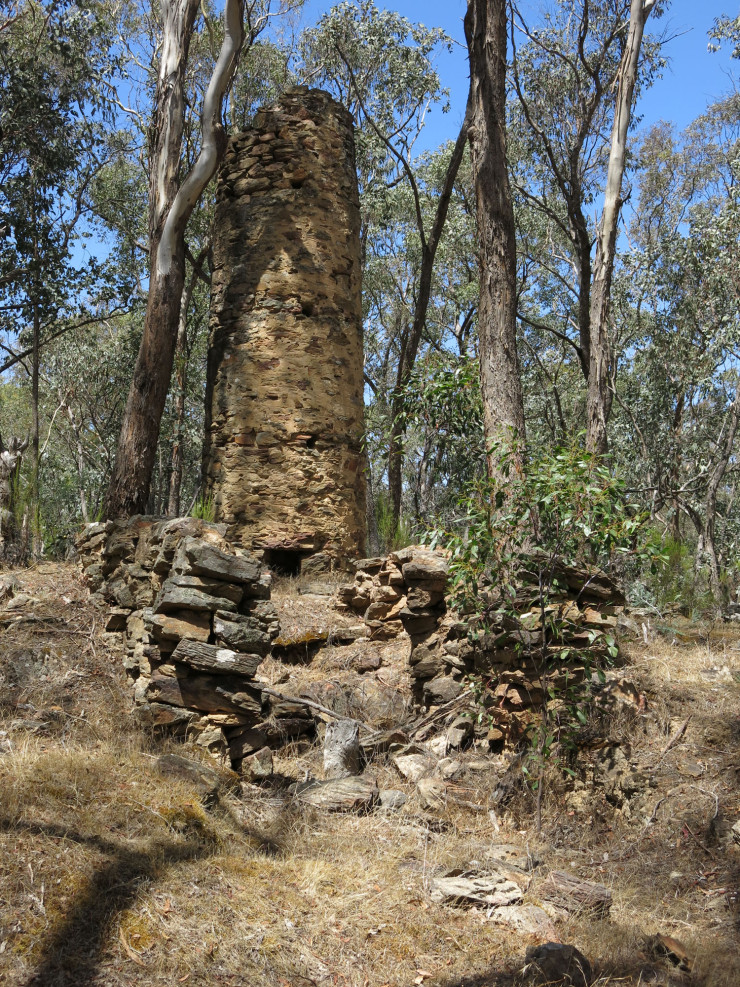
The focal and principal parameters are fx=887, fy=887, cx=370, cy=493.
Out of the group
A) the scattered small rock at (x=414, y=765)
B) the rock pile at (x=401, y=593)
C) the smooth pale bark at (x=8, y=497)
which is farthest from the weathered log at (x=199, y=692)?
the smooth pale bark at (x=8, y=497)

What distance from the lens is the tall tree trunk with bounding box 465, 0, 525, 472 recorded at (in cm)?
734

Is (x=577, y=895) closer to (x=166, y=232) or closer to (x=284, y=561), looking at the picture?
(x=284, y=561)

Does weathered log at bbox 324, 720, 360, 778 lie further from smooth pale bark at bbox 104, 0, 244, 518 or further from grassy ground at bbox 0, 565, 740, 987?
smooth pale bark at bbox 104, 0, 244, 518

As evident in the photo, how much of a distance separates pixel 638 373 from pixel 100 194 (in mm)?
12622

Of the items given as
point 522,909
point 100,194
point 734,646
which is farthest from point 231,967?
point 100,194

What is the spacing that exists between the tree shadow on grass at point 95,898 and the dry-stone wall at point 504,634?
2334mm

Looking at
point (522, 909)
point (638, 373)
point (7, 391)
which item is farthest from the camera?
point (7, 391)

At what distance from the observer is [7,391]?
31953 mm

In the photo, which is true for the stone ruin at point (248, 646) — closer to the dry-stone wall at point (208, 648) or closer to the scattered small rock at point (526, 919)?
the dry-stone wall at point (208, 648)

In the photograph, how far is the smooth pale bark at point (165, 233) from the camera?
396 inches

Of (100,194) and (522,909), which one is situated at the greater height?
(100,194)

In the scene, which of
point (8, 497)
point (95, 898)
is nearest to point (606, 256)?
point (8, 497)

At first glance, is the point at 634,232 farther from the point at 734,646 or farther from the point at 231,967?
the point at 231,967

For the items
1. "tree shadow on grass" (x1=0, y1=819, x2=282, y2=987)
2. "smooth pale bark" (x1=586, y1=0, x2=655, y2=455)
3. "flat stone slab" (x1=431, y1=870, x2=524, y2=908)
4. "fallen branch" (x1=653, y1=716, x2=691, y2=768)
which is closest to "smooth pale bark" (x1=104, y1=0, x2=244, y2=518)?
"smooth pale bark" (x1=586, y1=0, x2=655, y2=455)
